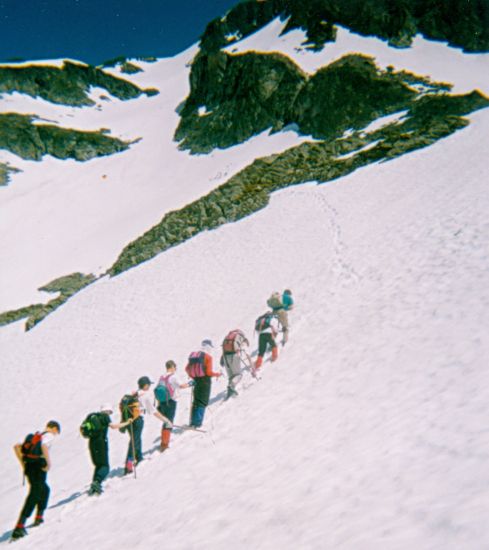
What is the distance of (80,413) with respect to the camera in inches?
606

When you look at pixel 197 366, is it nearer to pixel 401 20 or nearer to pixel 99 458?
pixel 99 458

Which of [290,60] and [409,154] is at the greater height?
[290,60]

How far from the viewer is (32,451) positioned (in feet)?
24.2

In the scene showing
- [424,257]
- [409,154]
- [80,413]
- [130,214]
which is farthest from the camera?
[130,214]

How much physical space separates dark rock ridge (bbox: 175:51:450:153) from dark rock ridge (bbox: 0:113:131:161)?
1883 centimetres

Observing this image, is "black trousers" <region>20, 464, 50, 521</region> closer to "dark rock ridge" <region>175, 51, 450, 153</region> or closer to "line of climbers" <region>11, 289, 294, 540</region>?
"line of climbers" <region>11, 289, 294, 540</region>

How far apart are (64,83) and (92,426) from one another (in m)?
125

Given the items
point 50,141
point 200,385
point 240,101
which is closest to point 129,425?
point 200,385

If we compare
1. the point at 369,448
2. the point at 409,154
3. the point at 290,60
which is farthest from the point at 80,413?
the point at 290,60

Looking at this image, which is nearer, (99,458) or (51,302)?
(99,458)

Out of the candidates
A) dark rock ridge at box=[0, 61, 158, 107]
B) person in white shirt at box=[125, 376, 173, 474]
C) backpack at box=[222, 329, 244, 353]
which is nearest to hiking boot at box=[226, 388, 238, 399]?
backpack at box=[222, 329, 244, 353]

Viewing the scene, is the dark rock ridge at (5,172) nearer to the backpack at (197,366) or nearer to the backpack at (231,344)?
the backpack at (231,344)

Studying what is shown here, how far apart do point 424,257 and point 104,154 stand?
81.9 m

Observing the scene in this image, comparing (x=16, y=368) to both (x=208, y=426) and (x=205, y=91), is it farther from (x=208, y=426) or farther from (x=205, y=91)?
(x=205, y=91)
